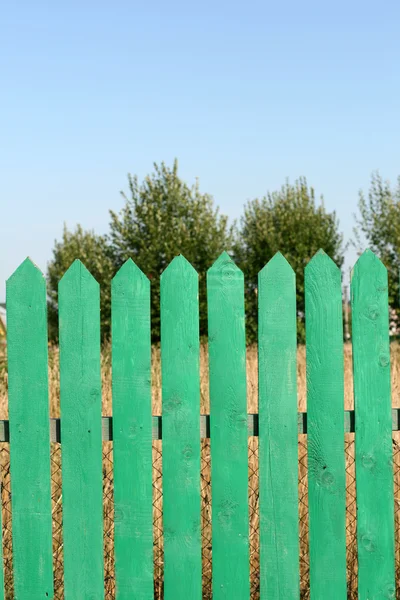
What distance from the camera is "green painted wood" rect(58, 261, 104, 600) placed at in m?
2.88

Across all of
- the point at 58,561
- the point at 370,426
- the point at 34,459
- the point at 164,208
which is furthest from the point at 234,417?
the point at 164,208

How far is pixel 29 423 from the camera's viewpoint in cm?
292

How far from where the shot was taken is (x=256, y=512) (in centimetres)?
412

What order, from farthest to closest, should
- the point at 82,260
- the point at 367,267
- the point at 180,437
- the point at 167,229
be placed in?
the point at 82,260 < the point at 167,229 < the point at 367,267 < the point at 180,437

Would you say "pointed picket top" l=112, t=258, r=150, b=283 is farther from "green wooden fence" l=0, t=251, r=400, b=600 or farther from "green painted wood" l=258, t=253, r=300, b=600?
"green painted wood" l=258, t=253, r=300, b=600

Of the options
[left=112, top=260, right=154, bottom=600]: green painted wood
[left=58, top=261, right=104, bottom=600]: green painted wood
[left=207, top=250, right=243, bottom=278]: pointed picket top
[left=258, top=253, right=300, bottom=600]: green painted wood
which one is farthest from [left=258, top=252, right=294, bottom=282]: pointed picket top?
[left=58, top=261, right=104, bottom=600]: green painted wood

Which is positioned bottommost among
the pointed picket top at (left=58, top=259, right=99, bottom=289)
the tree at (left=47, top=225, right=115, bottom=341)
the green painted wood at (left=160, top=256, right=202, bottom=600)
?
the green painted wood at (left=160, top=256, right=202, bottom=600)

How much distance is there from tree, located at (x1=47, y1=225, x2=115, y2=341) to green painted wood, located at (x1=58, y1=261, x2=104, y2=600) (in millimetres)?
10667

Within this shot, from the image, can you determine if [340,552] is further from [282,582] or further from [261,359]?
[261,359]

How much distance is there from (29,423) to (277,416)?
1054 millimetres

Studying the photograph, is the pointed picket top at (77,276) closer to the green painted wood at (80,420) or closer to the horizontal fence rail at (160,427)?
the green painted wood at (80,420)

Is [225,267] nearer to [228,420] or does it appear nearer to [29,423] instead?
[228,420]

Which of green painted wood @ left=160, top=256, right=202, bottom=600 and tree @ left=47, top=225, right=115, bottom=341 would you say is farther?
tree @ left=47, top=225, right=115, bottom=341

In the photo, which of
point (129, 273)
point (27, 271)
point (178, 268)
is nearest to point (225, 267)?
point (178, 268)
